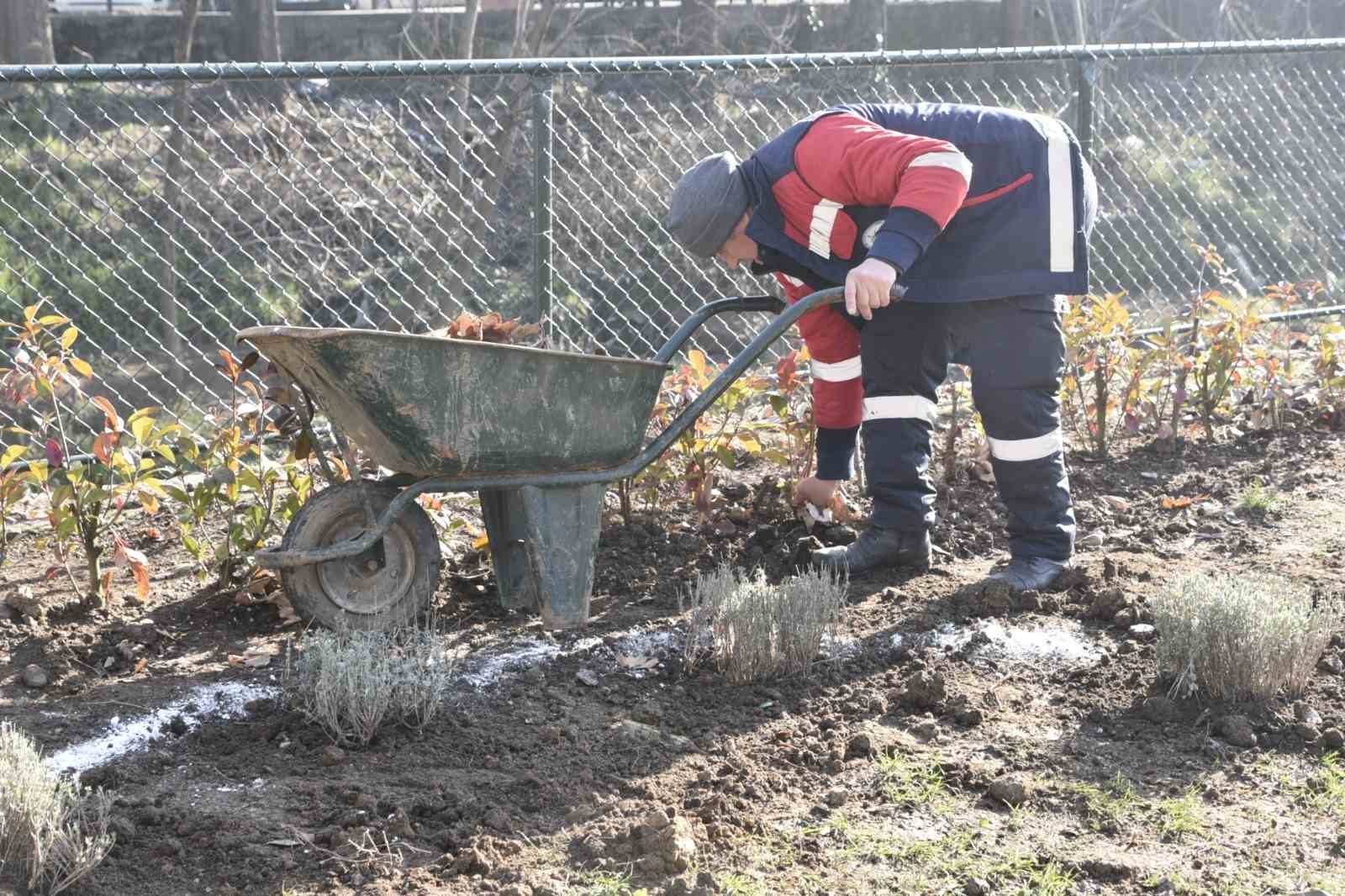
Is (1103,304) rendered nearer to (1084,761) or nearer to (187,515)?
(1084,761)

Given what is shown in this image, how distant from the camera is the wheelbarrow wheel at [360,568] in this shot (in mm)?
3400

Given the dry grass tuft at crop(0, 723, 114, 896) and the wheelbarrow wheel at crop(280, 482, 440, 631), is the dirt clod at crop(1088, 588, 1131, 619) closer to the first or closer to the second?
the wheelbarrow wheel at crop(280, 482, 440, 631)

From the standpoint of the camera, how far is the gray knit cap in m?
3.44

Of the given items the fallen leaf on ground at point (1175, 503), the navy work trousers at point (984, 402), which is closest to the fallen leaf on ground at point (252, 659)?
the navy work trousers at point (984, 402)

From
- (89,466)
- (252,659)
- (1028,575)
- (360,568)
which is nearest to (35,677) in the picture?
(252,659)

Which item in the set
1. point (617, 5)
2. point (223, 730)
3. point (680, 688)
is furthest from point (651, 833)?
point (617, 5)

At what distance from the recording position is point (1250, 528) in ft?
14.7

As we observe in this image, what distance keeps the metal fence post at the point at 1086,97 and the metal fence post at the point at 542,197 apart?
2.34 m

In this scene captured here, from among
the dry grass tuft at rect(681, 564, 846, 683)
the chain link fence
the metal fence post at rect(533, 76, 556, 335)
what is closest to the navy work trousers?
the dry grass tuft at rect(681, 564, 846, 683)

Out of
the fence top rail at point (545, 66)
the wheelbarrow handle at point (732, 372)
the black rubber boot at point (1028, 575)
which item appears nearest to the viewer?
the wheelbarrow handle at point (732, 372)

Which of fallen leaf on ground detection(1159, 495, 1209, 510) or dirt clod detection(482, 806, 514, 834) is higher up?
fallen leaf on ground detection(1159, 495, 1209, 510)

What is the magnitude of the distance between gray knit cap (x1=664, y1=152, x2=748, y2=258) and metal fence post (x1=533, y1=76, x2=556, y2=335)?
1.45 metres

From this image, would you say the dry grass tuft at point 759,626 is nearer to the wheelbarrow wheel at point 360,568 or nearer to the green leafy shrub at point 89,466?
the wheelbarrow wheel at point 360,568

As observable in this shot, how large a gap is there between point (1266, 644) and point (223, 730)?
2.29 metres
